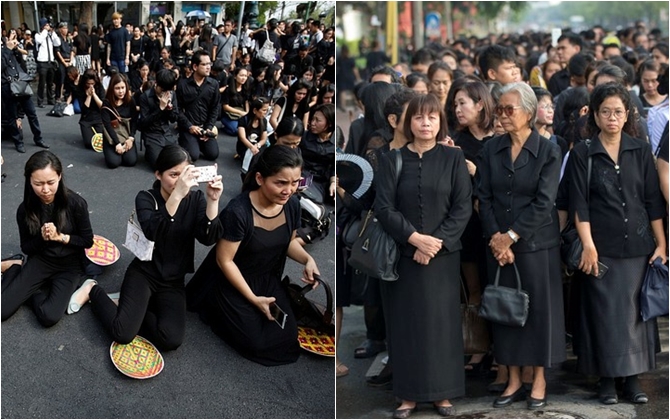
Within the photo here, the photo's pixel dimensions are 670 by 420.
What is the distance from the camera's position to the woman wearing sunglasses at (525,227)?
3.72 meters

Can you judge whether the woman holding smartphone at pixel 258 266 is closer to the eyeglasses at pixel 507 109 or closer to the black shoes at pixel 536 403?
the eyeglasses at pixel 507 109

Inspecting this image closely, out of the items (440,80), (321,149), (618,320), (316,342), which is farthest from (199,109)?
(618,320)

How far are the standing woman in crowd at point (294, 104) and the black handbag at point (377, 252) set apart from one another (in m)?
1.97

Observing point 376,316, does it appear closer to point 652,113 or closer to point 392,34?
point 652,113

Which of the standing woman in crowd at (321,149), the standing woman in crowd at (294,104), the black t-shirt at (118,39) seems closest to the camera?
the black t-shirt at (118,39)

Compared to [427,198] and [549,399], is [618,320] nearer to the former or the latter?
[549,399]

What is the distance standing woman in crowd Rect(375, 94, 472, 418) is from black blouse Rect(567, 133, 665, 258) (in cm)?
54

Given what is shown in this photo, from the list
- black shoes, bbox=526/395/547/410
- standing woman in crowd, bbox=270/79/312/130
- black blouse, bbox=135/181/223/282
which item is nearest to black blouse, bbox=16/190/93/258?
black blouse, bbox=135/181/223/282

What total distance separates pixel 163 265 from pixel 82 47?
1.40m

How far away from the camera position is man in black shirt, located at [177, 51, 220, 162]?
5312 mm

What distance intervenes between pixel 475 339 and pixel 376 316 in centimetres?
84

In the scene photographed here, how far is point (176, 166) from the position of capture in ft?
12.8

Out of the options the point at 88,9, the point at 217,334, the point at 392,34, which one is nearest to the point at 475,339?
the point at 217,334

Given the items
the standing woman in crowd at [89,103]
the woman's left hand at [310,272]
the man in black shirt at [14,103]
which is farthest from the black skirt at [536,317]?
the man in black shirt at [14,103]
